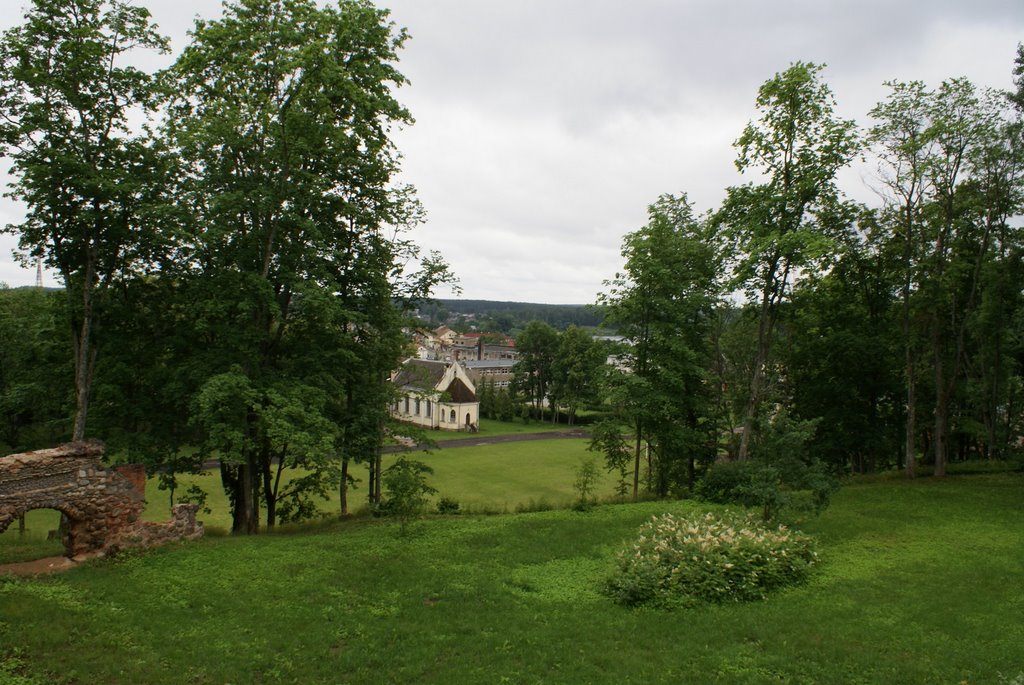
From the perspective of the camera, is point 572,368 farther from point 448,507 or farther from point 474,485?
point 448,507

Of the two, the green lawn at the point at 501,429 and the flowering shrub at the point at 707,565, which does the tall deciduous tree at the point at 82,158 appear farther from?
the green lawn at the point at 501,429

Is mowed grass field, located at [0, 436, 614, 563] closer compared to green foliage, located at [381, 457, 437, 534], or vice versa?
green foliage, located at [381, 457, 437, 534]

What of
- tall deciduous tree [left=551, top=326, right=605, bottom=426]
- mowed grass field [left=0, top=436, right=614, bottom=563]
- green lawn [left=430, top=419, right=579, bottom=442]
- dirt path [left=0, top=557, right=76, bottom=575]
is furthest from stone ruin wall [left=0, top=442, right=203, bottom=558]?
tall deciduous tree [left=551, top=326, right=605, bottom=426]

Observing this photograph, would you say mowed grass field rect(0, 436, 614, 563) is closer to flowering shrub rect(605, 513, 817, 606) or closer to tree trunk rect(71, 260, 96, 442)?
tree trunk rect(71, 260, 96, 442)

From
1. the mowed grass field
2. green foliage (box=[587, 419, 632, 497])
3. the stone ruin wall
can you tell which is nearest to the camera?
the stone ruin wall

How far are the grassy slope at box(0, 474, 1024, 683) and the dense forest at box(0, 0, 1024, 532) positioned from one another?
2.93m

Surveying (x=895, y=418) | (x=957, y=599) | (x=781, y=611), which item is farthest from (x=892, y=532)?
(x=895, y=418)

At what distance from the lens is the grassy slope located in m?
9.08

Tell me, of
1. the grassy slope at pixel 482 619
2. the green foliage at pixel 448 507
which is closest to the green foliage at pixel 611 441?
the green foliage at pixel 448 507

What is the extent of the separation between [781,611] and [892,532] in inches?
287

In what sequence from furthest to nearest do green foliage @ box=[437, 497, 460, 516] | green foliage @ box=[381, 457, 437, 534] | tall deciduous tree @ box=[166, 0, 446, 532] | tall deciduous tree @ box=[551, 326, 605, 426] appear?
tall deciduous tree @ box=[551, 326, 605, 426], green foliage @ box=[437, 497, 460, 516], green foliage @ box=[381, 457, 437, 534], tall deciduous tree @ box=[166, 0, 446, 532]

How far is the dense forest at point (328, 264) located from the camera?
14992 mm

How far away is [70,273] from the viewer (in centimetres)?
1600

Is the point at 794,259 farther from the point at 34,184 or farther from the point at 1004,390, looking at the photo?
the point at 34,184
